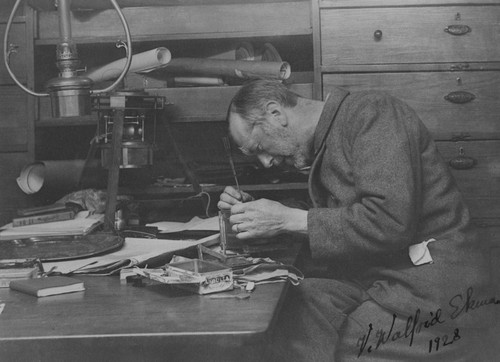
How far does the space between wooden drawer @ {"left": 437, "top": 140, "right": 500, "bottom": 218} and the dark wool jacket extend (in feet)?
3.17

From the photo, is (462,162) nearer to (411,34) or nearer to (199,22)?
(411,34)

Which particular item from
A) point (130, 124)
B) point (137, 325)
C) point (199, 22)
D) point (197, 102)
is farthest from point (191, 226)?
point (137, 325)

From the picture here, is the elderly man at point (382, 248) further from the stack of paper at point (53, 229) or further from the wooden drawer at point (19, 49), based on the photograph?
the wooden drawer at point (19, 49)

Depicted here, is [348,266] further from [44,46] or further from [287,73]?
[44,46]

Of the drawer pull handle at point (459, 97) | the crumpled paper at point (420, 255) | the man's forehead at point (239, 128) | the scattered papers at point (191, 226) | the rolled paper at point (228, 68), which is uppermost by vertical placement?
the rolled paper at point (228, 68)

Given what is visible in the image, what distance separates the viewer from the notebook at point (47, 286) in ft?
4.50

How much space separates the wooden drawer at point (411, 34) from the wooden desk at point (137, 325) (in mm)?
1698

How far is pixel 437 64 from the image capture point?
286 centimetres

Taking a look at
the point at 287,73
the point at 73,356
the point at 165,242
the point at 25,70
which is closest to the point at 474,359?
the point at 165,242

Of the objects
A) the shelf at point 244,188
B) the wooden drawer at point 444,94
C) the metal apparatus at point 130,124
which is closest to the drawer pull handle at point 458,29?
the wooden drawer at point 444,94

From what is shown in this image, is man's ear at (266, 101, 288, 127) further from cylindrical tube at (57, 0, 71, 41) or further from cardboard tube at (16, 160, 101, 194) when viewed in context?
cardboard tube at (16, 160, 101, 194)

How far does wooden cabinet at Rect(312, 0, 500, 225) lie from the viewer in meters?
2.86

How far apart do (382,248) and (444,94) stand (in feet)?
4.26

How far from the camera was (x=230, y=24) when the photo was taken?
9.70 feet
